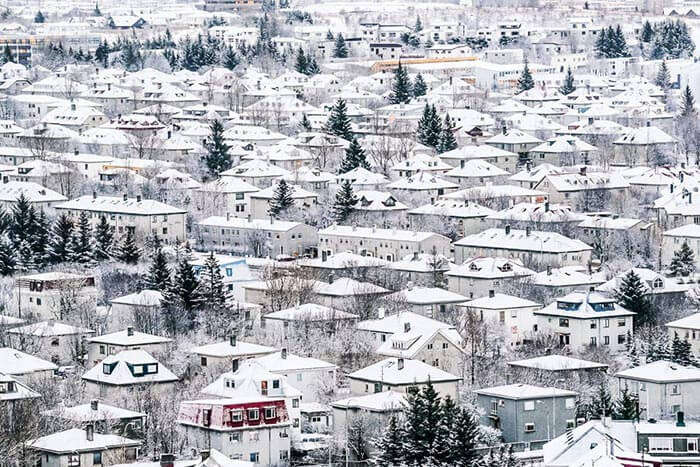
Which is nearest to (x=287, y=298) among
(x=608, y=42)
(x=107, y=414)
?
(x=107, y=414)

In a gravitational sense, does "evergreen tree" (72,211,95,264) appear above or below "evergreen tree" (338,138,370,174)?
above

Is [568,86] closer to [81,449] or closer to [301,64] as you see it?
[301,64]

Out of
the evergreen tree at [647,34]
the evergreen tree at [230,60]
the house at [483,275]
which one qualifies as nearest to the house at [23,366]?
the house at [483,275]

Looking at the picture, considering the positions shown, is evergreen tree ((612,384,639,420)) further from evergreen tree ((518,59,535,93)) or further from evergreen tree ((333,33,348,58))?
evergreen tree ((333,33,348,58))

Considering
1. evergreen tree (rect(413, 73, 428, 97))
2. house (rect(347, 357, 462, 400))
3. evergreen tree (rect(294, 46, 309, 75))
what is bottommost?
evergreen tree (rect(294, 46, 309, 75))

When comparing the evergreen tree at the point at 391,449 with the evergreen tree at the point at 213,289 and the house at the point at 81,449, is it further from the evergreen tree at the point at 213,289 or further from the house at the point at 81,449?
the evergreen tree at the point at 213,289

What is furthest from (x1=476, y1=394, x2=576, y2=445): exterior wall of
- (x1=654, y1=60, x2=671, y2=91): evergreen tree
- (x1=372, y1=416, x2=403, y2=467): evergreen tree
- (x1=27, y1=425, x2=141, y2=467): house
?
(x1=654, y1=60, x2=671, y2=91): evergreen tree
